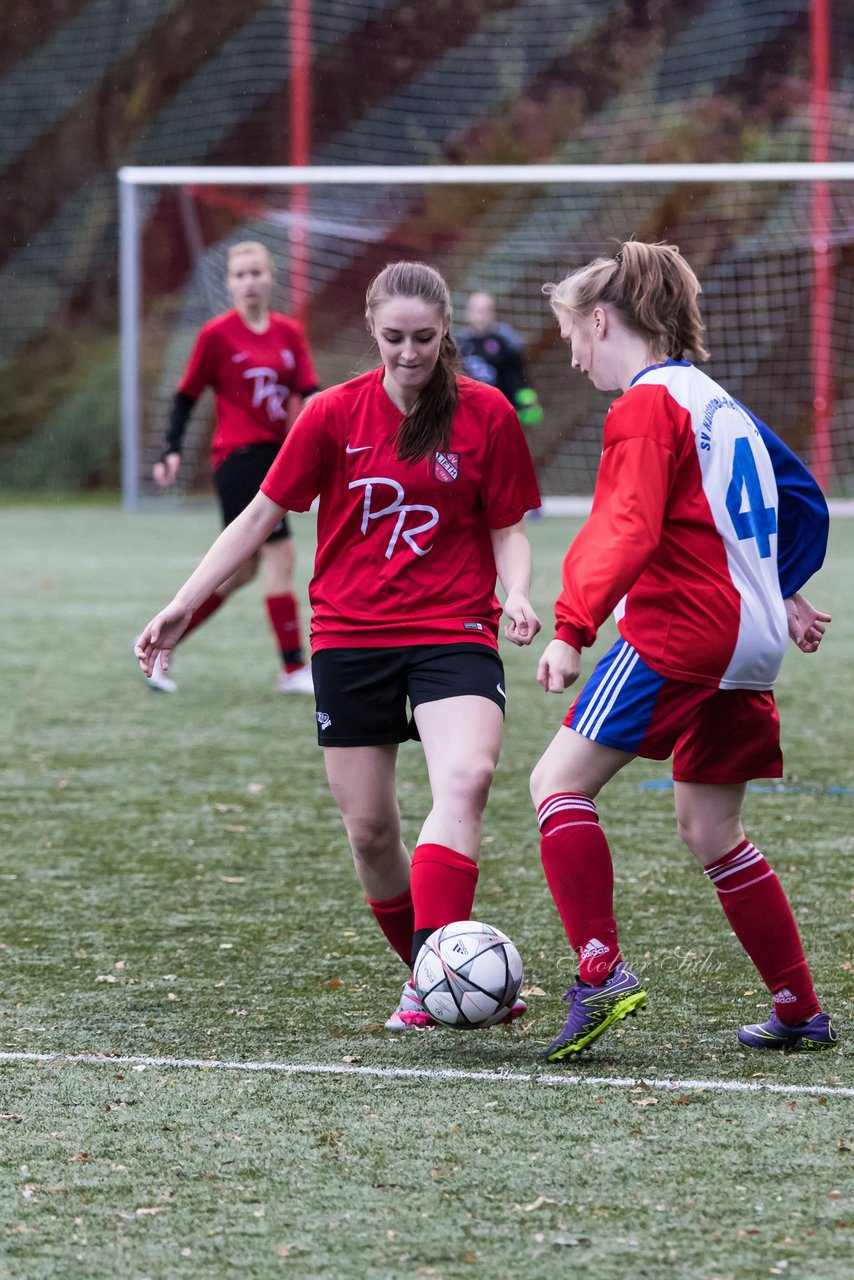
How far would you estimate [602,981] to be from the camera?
11.4 ft

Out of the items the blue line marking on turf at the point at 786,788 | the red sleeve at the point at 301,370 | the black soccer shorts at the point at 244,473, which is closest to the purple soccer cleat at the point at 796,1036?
the blue line marking on turf at the point at 786,788

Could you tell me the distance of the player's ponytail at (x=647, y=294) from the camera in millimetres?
3494

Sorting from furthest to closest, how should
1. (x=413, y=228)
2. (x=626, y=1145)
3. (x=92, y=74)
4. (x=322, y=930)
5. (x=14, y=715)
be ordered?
(x=92, y=74) < (x=413, y=228) < (x=14, y=715) < (x=322, y=930) < (x=626, y=1145)

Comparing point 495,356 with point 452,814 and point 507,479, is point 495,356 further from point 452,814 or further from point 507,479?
point 452,814

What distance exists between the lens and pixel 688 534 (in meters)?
3.42

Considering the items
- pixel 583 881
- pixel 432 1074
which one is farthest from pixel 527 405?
pixel 432 1074

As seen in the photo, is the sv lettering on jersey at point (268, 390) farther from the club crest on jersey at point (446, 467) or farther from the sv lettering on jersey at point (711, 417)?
the sv lettering on jersey at point (711, 417)

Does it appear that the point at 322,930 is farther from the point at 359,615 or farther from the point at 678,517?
the point at 678,517

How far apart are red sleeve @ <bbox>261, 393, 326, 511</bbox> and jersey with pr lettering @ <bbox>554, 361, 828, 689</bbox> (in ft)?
2.13

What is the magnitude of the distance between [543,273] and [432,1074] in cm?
1964

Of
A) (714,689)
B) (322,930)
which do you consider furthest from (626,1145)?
(322,930)

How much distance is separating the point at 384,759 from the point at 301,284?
57.0 feet

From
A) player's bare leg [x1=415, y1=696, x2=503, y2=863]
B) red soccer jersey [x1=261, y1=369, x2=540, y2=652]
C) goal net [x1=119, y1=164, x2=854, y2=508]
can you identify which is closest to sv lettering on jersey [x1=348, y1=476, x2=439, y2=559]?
red soccer jersey [x1=261, y1=369, x2=540, y2=652]

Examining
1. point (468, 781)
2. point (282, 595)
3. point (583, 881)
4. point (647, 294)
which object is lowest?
→ point (282, 595)
